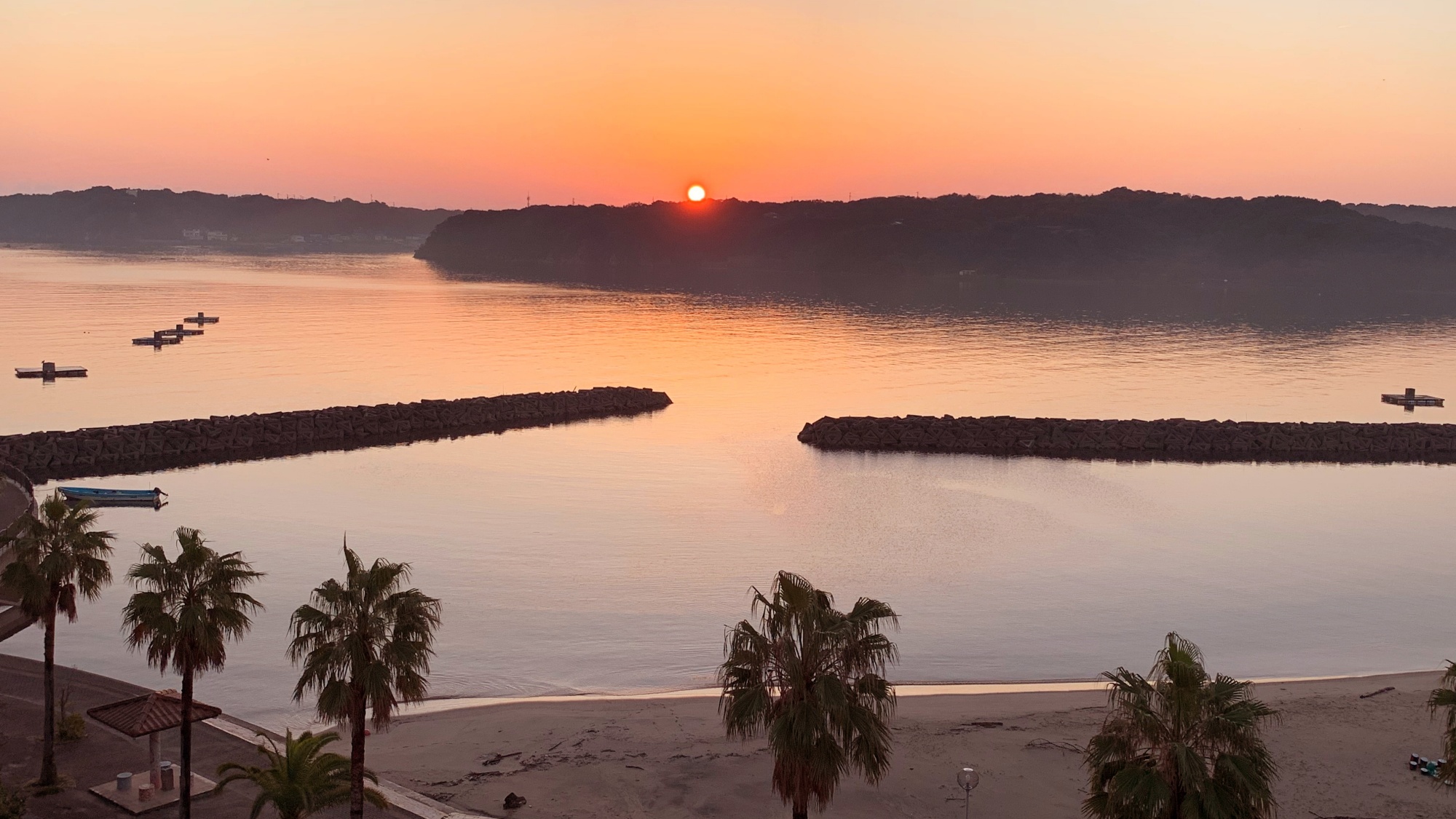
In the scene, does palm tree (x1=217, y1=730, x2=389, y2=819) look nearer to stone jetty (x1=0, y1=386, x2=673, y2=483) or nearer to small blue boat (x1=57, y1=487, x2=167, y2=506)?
small blue boat (x1=57, y1=487, x2=167, y2=506)

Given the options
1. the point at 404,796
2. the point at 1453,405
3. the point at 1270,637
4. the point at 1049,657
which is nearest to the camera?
the point at 404,796

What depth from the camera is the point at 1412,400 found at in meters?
86.5

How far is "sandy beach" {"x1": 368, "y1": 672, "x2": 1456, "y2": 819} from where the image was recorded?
22234 mm

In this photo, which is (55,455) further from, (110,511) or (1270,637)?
(1270,637)

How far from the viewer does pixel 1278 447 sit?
6775 cm

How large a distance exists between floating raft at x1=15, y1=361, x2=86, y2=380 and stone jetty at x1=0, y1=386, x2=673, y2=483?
28.1m

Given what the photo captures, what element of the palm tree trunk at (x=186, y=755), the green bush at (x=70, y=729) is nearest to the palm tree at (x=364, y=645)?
the palm tree trunk at (x=186, y=755)

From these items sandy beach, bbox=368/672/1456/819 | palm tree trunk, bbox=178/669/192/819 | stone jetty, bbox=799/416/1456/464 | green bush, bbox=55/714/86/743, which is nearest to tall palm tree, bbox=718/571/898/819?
sandy beach, bbox=368/672/1456/819

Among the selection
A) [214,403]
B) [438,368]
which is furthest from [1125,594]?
[438,368]

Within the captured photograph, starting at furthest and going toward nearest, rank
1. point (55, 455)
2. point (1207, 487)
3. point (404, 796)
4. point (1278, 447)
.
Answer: point (1278, 447) < point (1207, 487) < point (55, 455) < point (404, 796)

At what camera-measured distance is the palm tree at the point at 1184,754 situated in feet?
45.2

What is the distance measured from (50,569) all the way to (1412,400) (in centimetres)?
8890

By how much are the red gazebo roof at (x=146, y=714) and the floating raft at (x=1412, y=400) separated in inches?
3423

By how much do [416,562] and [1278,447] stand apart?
48.8 metres
